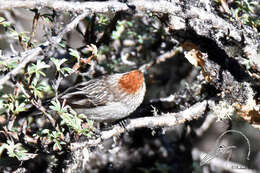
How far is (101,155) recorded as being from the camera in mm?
Answer: 5383

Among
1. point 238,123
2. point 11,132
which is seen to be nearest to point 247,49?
point 238,123

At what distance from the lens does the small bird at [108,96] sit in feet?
16.6

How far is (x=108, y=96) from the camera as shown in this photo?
533cm

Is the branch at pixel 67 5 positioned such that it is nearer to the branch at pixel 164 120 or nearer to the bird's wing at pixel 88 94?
the branch at pixel 164 120

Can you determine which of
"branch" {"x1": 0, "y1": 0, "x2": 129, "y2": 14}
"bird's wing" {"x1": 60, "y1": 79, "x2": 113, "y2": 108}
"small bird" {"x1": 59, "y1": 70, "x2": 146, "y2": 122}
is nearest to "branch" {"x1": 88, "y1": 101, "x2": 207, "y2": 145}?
"small bird" {"x1": 59, "y1": 70, "x2": 146, "y2": 122}

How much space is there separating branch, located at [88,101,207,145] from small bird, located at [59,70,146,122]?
734 millimetres

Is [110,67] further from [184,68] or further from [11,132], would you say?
[11,132]

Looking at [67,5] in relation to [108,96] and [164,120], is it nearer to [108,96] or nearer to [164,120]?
[164,120]

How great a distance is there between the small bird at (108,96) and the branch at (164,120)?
2.41 ft

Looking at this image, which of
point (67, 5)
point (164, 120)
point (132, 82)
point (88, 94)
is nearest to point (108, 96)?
point (88, 94)

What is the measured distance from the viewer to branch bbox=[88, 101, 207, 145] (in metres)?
4.09

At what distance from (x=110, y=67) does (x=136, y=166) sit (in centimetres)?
148

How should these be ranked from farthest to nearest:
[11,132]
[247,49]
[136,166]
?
[136,166]
[247,49]
[11,132]

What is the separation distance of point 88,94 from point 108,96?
0.96 feet
